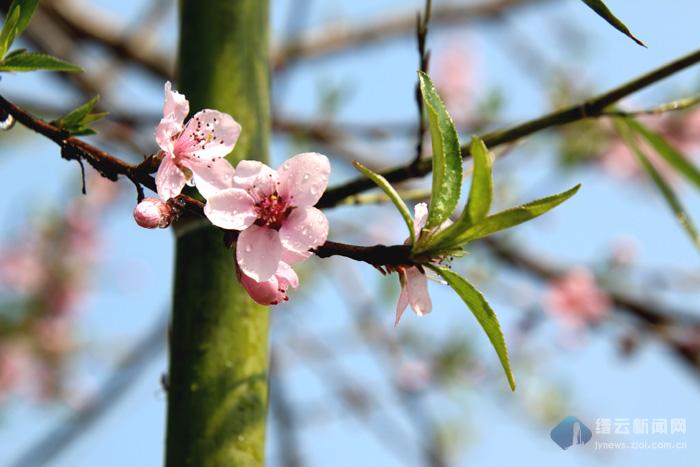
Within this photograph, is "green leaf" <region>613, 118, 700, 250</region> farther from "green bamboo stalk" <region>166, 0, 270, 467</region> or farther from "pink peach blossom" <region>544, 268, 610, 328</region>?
"pink peach blossom" <region>544, 268, 610, 328</region>

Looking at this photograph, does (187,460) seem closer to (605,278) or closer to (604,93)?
(604,93)

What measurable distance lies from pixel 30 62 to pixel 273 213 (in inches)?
8.1

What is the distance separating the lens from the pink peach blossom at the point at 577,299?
2631 millimetres

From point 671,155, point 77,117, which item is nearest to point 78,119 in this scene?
point 77,117

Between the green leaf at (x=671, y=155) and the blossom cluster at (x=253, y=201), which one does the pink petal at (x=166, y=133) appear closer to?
the blossom cluster at (x=253, y=201)

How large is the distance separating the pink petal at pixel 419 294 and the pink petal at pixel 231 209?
0.38 feet

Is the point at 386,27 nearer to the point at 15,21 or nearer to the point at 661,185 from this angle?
the point at 661,185

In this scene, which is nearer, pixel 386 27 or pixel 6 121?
pixel 6 121

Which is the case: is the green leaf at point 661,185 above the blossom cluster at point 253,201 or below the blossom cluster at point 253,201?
above

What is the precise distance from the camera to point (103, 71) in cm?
242

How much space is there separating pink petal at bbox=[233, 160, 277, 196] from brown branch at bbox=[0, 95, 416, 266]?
4 centimetres

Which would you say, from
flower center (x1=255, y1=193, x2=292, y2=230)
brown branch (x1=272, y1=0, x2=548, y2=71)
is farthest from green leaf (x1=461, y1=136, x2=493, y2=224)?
brown branch (x1=272, y1=0, x2=548, y2=71)

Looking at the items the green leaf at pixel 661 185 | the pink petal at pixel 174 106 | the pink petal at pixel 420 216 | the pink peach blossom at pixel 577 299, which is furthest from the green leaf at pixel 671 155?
the pink peach blossom at pixel 577 299

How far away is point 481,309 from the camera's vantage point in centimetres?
51
